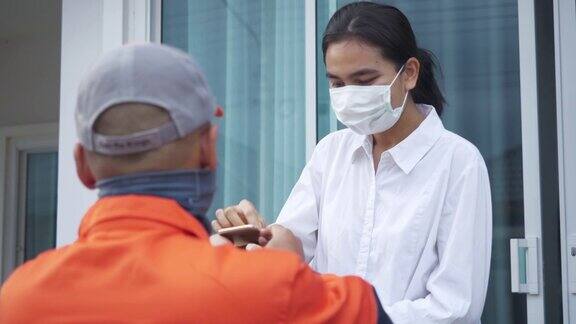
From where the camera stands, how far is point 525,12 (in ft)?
10.5

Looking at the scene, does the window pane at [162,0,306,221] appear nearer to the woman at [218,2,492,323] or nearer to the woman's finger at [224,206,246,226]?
the woman at [218,2,492,323]

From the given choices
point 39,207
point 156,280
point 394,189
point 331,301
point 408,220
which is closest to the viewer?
point 156,280

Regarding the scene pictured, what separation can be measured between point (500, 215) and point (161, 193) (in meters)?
2.09

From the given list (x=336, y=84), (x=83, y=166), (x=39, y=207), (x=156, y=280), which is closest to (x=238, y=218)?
(x=336, y=84)

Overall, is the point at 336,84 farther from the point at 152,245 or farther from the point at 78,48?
the point at 78,48

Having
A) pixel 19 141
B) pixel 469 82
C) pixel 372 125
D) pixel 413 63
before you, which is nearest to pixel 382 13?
pixel 413 63

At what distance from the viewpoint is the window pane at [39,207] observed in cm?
673

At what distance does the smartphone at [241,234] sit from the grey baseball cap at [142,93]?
570 millimetres

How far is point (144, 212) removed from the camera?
52.9 inches

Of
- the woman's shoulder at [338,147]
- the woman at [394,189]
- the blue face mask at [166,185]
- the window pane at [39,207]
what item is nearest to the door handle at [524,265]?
the woman at [394,189]

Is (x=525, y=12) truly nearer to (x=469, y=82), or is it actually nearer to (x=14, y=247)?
(x=469, y=82)

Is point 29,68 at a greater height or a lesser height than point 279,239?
greater

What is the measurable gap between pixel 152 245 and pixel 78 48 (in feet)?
8.55

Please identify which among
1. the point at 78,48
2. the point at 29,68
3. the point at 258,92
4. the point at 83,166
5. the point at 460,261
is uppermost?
the point at 29,68
